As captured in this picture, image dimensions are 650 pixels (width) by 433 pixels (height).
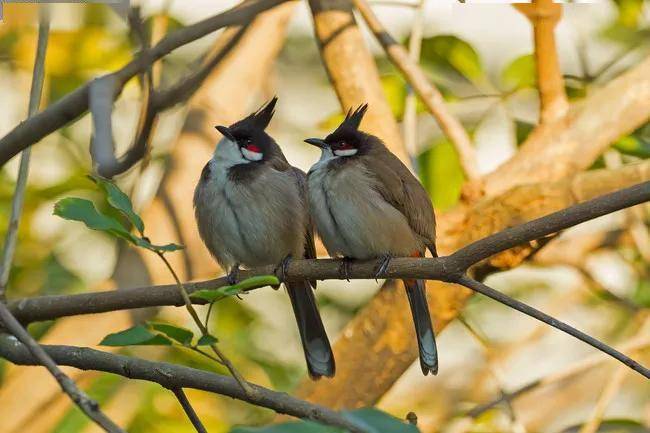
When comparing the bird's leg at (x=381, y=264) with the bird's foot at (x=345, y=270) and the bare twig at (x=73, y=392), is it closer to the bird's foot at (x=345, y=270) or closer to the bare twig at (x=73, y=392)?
the bird's foot at (x=345, y=270)

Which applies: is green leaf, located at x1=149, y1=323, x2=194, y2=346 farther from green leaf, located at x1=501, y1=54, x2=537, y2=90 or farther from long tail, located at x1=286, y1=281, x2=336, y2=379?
green leaf, located at x1=501, y1=54, x2=537, y2=90

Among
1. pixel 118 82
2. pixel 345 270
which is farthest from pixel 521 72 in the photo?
pixel 118 82

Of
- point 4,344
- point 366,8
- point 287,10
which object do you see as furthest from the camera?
point 287,10

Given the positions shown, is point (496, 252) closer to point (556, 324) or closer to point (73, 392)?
point (556, 324)

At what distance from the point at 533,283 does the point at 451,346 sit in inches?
18.1

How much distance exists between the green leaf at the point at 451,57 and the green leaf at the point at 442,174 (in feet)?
0.81

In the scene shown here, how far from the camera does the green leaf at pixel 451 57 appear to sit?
3.69m

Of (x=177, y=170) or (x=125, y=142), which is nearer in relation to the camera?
(x=177, y=170)

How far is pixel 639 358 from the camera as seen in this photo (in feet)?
14.3

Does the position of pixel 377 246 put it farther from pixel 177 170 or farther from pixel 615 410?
pixel 615 410

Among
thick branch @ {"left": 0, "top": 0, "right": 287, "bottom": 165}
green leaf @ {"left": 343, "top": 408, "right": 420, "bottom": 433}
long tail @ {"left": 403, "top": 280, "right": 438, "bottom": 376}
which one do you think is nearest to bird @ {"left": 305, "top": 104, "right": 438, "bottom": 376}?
long tail @ {"left": 403, "top": 280, "right": 438, "bottom": 376}

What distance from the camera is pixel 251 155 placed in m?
3.41

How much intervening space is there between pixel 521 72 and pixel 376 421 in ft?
8.82

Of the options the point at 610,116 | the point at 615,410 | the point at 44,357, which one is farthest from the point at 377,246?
the point at 615,410
